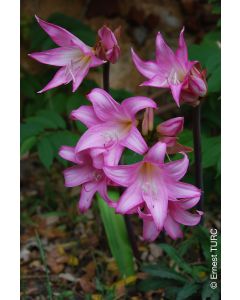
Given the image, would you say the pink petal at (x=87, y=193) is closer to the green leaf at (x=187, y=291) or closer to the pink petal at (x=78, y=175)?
the pink petal at (x=78, y=175)

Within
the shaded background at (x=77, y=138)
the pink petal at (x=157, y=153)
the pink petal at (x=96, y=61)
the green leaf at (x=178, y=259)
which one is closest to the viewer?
the pink petal at (x=157, y=153)

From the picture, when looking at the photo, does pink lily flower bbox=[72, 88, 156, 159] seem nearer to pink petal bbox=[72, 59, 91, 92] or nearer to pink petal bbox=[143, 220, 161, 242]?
pink petal bbox=[72, 59, 91, 92]

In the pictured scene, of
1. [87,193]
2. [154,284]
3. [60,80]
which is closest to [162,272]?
[154,284]

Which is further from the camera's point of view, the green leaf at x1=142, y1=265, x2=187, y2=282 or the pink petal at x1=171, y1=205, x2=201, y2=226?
the green leaf at x1=142, y1=265, x2=187, y2=282

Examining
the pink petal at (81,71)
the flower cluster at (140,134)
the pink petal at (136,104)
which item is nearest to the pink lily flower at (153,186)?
the flower cluster at (140,134)

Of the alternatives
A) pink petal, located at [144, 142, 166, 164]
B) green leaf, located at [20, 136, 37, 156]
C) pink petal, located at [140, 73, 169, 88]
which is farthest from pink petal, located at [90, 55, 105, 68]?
green leaf, located at [20, 136, 37, 156]

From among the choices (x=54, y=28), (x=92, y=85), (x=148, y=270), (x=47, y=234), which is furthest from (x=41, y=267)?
(x=54, y=28)
